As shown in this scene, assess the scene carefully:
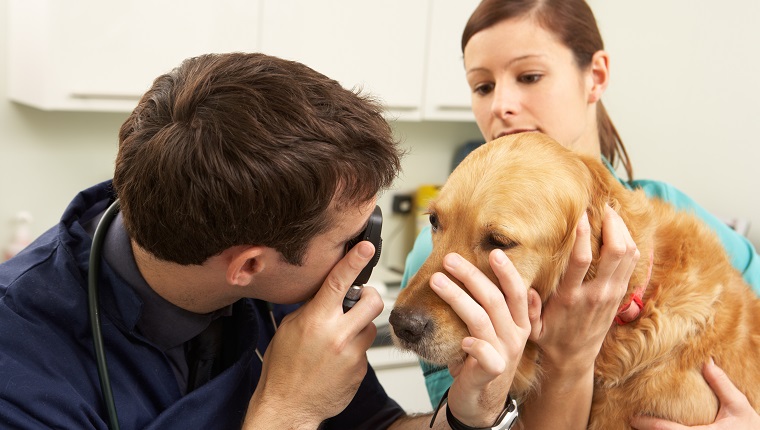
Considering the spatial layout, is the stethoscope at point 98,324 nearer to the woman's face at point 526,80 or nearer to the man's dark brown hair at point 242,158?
the man's dark brown hair at point 242,158

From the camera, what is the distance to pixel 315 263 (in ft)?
4.28

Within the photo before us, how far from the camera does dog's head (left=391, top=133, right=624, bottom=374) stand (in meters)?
1.33

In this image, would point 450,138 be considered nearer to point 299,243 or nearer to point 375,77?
point 375,77

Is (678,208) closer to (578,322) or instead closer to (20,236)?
(578,322)

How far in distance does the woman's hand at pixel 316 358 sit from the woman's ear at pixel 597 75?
2.88 ft

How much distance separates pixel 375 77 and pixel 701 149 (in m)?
1.40

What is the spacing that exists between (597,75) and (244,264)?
1.07 m

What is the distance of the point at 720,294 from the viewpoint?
1.50 meters

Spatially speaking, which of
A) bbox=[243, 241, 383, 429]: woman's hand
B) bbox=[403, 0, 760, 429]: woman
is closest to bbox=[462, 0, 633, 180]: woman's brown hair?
bbox=[403, 0, 760, 429]: woman

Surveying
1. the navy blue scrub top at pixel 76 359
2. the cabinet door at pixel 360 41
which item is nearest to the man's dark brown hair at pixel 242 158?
the navy blue scrub top at pixel 76 359

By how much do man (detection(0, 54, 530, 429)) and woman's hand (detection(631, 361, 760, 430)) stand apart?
0.32m

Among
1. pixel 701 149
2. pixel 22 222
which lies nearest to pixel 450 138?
pixel 701 149

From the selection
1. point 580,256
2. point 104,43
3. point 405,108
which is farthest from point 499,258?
point 405,108

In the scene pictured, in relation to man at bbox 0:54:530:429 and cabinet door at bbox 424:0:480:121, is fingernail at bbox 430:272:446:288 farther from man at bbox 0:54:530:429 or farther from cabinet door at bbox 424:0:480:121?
cabinet door at bbox 424:0:480:121
